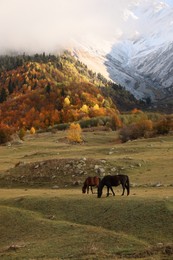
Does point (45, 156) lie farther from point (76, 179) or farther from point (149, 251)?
point (149, 251)

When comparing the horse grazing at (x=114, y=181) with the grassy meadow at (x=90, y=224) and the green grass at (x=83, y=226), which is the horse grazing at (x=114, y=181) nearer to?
the grassy meadow at (x=90, y=224)

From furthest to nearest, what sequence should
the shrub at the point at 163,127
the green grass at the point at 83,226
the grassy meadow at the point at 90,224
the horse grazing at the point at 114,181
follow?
the shrub at the point at 163,127, the horse grazing at the point at 114,181, the green grass at the point at 83,226, the grassy meadow at the point at 90,224

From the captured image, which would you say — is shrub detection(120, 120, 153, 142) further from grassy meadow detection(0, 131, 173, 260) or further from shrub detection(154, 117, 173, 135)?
grassy meadow detection(0, 131, 173, 260)

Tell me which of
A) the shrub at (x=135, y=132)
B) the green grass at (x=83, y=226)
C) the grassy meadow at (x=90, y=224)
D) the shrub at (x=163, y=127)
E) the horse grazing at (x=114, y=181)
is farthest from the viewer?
the shrub at (x=135, y=132)

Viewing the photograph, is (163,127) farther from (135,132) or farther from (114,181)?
(114,181)

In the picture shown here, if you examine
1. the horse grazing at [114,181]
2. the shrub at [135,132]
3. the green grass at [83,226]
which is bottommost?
the green grass at [83,226]

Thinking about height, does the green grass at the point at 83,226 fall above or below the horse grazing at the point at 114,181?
below

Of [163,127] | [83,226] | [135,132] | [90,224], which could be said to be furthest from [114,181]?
[135,132]

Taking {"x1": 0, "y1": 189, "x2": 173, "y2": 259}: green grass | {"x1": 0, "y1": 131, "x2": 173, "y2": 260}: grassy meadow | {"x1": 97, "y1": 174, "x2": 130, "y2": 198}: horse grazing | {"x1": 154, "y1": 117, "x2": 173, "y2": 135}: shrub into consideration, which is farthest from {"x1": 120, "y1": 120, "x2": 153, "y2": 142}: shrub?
{"x1": 0, "y1": 189, "x2": 173, "y2": 259}: green grass

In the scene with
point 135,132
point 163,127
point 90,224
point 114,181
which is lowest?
point 90,224

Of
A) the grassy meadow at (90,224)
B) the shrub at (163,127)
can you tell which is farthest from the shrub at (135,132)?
the grassy meadow at (90,224)

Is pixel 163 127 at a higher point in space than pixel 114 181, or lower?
higher

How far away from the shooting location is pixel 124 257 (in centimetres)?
2241

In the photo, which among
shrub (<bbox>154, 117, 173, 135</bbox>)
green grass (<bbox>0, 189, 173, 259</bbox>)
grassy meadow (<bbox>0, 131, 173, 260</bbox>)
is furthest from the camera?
shrub (<bbox>154, 117, 173, 135</bbox>)
